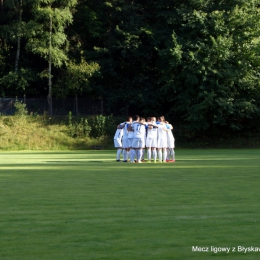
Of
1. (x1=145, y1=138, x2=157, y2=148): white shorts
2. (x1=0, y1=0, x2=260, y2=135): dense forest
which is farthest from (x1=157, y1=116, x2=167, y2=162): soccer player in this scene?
(x1=0, y1=0, x2=260, y2=135): dense forest

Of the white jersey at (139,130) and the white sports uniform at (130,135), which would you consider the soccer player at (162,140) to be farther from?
the white sports uniform at (130,135)

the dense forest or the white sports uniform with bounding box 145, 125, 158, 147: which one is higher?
the dense forest

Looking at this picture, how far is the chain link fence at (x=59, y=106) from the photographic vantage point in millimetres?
56656

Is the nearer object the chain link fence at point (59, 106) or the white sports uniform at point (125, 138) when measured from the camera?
the white sports uniform at point (125, 138)

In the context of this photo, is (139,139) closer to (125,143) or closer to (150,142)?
(150,142)

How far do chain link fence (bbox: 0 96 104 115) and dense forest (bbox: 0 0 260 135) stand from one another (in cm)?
82

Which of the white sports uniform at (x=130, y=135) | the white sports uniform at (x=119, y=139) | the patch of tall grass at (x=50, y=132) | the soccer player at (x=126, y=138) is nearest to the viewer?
the white sports uniform at (x=130, y=135)

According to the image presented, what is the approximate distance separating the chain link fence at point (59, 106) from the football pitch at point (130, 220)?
40.2 m

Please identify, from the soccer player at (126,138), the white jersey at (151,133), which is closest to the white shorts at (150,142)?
the white jersey at (151,133)

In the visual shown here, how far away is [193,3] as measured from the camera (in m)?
58.1

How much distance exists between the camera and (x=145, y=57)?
60.0 m

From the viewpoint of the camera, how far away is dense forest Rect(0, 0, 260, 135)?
5553 cm

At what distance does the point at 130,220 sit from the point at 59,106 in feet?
161

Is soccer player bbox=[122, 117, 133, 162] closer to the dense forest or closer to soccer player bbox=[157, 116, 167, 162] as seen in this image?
soccer player bbox=[157, 116, 167, 162]
